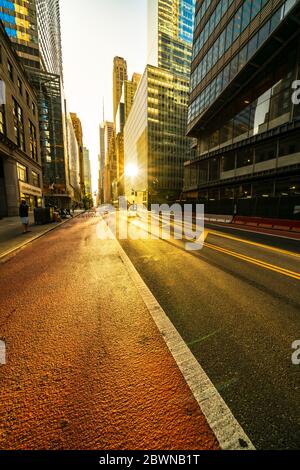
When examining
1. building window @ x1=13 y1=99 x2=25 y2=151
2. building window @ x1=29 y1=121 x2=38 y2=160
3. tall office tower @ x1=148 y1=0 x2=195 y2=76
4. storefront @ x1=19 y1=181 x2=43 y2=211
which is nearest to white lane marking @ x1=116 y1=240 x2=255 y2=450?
storefront @ x1=19 y1=181 x2=43 y2=211

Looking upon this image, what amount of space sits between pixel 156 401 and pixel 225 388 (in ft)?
2.33

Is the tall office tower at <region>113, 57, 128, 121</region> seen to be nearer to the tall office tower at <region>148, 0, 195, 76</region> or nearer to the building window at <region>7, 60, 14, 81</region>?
the tall office tower at <region>148, 0, 195, 76</region>

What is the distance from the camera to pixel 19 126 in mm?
23922

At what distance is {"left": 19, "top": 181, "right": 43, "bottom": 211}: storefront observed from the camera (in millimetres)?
23953

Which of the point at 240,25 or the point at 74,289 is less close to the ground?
the point at 240,25

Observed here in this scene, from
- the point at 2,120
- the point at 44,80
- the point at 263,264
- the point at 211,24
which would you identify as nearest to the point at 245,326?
the point at 263,264

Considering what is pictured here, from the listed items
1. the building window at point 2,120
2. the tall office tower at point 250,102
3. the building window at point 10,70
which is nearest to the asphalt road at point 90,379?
the tall office tower at point 250,102

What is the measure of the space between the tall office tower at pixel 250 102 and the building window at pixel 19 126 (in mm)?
25582

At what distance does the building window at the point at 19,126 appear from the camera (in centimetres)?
2294

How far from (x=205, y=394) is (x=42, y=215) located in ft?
64.4

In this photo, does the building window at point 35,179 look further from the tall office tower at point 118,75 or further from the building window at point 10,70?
the tall office tower at point 118,75

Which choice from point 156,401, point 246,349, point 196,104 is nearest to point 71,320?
point 156,401
